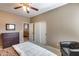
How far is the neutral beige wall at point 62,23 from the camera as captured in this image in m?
1.87

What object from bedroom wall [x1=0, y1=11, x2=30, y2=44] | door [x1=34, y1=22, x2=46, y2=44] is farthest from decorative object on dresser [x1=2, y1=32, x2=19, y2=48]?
door [x1=34, y1=22, x2=46, y2=44]

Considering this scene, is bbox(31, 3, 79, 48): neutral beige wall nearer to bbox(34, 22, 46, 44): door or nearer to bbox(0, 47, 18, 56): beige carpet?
bbox(34, 22, 46, 44): door

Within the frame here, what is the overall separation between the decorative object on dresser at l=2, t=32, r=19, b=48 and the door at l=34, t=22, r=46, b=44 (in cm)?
43

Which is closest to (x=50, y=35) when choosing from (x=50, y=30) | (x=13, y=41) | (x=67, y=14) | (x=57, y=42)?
(x=50, y=30)

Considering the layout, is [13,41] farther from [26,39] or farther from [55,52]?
[55,52]

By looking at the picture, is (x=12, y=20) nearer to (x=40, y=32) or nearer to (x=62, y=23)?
(x=40, y=32)

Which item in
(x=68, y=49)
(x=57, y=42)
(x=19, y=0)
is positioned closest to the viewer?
(x=19, y=0)

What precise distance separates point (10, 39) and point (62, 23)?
3.90 feet

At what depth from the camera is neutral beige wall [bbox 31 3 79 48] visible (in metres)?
1.87

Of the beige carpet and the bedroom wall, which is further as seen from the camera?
the bedroom wall

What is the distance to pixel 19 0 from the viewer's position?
144 centimetres

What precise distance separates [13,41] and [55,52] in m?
0.93

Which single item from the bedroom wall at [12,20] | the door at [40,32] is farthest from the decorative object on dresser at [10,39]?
the door at [40,32]

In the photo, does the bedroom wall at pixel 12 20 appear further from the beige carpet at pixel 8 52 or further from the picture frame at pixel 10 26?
the beige carpet at pixel 8 52
